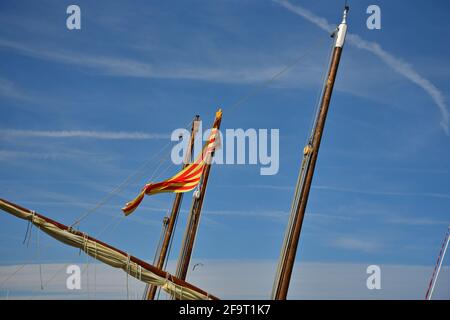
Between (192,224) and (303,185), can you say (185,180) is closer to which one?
(192,224)

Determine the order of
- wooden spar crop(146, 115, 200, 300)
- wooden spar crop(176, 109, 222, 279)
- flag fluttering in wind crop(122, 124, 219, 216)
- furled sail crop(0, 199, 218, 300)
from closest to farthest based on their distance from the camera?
1. furled sail crop(0, 199, 218, 300)
2. flag fluttering in wind crop(122, 124, 219, 216)
3. wooden spar crop(176, 109, 222, 279)
4. wooden spar crop(146, 115, 200, 300)

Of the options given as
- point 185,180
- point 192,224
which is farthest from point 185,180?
point 192,224

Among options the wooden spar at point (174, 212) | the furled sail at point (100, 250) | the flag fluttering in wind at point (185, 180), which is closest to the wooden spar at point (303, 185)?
the furled sail at point (100, 250)

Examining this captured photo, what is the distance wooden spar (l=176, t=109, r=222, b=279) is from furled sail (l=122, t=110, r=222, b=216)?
0.52m

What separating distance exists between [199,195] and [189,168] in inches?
139

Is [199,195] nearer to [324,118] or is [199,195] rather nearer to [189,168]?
[189,168]

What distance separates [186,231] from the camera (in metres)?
36.5

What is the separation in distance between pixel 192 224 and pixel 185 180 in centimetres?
403

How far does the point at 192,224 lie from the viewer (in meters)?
36.8

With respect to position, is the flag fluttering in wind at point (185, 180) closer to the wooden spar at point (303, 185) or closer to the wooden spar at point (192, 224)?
the wooden spar at point (192, 224)

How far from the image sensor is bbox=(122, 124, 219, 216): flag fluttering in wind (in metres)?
31.5

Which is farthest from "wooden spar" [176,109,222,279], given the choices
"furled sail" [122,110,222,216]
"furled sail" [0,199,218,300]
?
"furled sail" [0,199,218,300]

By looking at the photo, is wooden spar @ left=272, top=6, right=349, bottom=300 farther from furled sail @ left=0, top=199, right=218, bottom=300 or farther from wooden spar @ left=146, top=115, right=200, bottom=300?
wooden spar @ left=146, top=115, right=200, bottom=300
